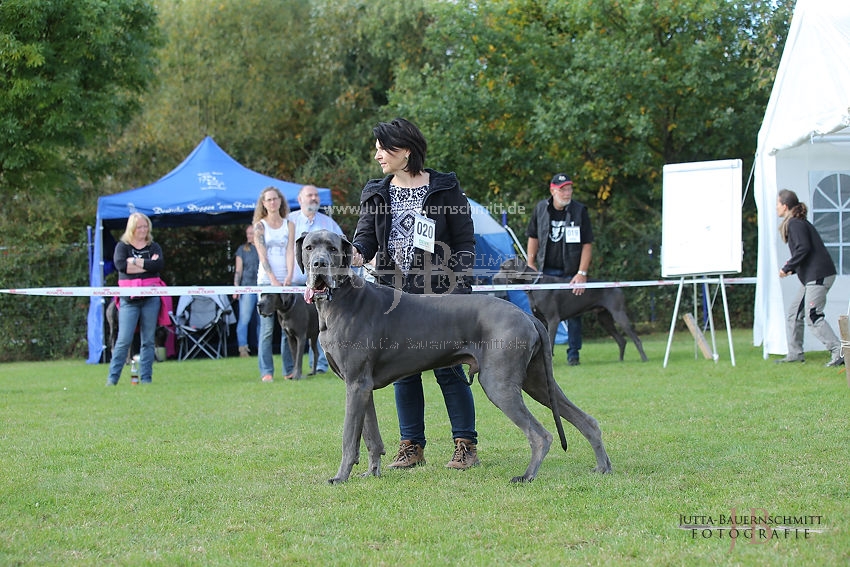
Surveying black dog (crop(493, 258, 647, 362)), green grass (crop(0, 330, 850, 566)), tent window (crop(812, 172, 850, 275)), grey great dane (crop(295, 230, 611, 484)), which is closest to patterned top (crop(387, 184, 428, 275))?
grey great dane (crop(295, 230, 611, 484))

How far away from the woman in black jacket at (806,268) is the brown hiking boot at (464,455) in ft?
18.9

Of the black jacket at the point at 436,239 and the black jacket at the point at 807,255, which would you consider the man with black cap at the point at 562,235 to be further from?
the black jacket at the point at 436,239

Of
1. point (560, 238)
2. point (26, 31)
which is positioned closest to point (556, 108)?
point (560, 238)

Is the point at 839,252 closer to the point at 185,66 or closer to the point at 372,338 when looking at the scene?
the point at 372,338

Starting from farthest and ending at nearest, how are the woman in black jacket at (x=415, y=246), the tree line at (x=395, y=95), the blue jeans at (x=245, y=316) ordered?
the tree line at (x=395, y=95)
the blue jeans at (x=245, y=316)
the woman in black jacket at (x=415, y=246)

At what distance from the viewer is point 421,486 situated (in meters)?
4.48

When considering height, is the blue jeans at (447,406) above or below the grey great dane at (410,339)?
below

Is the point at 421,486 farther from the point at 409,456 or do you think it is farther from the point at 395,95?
the point at 395,95

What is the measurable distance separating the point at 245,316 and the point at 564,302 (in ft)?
16.2

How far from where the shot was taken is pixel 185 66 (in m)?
23.3

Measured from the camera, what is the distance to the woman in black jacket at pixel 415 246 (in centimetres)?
509

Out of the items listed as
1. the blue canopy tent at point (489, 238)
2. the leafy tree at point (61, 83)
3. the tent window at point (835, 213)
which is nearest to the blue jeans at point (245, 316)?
the blue canopy tent at point (489, 238)

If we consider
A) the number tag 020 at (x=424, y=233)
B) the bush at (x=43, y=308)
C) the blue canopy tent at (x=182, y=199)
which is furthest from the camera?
the bush at (x=43, y=308)

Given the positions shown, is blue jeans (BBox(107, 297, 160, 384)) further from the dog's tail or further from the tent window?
the tent window
